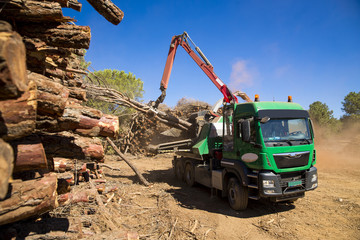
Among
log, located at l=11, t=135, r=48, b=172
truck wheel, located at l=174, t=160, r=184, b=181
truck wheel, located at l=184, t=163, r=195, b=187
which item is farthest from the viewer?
truck wheel, located at l=174, t=160, r=184, b=181

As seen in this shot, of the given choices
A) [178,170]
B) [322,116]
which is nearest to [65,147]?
[178,170]

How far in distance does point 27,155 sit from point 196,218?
13.2ft

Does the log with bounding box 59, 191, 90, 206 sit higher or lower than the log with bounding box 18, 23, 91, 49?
lower

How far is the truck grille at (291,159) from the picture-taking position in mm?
5227

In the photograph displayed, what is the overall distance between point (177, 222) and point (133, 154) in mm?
11375

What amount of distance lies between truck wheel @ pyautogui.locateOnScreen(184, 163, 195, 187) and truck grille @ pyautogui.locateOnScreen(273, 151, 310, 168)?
13.2ft

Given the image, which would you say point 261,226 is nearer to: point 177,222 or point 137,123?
point 177,222

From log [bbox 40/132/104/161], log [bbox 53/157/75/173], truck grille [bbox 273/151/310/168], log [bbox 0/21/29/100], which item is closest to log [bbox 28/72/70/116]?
log [bbox 0/21/29/100]

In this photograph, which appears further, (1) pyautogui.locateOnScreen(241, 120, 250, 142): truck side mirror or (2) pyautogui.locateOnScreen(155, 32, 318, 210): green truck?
(1) pyautogui.locateOnScreen(241, 120, 250, 142): truck side mirror

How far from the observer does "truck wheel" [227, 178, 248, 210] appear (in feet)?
18.6

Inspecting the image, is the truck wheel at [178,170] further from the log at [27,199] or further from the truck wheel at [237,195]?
the log at [27,199]

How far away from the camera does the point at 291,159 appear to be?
530cm

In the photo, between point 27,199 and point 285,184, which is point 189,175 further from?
point 27,199

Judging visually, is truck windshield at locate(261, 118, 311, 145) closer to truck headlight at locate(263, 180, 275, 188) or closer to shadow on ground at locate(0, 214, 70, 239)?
truck headlight at locate(263, 180, 275, 188)
